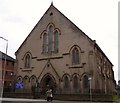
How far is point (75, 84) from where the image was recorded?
35.7 m

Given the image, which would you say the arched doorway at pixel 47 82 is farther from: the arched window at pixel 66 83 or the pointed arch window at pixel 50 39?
the pointed arch window at pixel 50 39

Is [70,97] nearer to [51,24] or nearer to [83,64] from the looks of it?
[83,64]

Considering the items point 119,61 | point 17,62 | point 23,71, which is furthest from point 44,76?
point 119,61

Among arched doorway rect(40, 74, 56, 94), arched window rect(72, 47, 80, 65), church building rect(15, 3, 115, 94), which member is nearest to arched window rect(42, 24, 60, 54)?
church building rect(15, 3, 115, 94)

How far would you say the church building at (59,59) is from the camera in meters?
35.0

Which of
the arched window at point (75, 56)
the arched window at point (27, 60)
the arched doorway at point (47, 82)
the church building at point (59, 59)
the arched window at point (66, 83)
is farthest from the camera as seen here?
the arched window at point (27, 60)

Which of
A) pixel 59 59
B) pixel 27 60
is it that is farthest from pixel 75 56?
pixel 27 60

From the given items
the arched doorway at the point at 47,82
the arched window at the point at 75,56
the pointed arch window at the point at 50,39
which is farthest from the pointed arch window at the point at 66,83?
the pointed arch window at the point at 50,39

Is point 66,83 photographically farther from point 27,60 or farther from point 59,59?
point 27,60

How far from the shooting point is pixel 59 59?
38594 mm

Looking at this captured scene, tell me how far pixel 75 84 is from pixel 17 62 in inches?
622

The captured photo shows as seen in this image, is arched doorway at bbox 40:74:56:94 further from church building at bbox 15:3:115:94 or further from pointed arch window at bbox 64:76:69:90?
pointed arch window at bbox 64:76:69:90

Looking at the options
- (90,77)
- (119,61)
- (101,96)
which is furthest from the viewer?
(90,77)

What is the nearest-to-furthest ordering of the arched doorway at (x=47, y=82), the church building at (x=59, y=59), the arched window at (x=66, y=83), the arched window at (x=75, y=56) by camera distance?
the church building at (x=59, y=59) < the arched window at (x=66, y=83) < the arched window at (x=75, y=56) < the arched doorway at (x=47, y=82)
